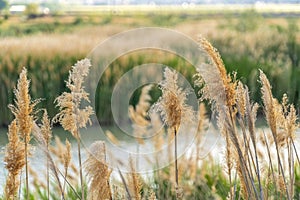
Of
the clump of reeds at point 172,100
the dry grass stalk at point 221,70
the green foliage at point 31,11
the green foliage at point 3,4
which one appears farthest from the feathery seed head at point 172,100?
the green foliage at point 3,4

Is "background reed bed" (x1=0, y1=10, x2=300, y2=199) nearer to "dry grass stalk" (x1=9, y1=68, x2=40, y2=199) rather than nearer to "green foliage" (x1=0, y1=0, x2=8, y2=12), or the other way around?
"dry grass stalk" (x1=9, y1=68, x2=40, y2=199)

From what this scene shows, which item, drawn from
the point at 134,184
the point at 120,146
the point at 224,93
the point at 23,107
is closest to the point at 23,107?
the point at 23,107

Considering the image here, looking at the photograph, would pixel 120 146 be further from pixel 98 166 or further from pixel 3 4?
pixel 3 4

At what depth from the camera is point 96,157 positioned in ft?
4.91

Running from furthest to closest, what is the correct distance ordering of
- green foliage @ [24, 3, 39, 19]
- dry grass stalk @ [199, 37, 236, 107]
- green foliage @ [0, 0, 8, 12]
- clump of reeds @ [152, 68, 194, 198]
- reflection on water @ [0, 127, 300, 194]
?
green foliage @ [0, 0, 8, 12], green foliage @ [24, 3, 39, 19], reflection on water @ [0, 127, 300, 194], clump of reeds @ [152, 68, 194, 198], dry grass stalk @ [199, 37, 236, 107]

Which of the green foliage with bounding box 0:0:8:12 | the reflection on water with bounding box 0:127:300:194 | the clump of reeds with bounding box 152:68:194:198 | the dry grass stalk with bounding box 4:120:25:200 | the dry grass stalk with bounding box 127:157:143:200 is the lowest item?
the dry grass stalk with bounding box 127:157:143:200

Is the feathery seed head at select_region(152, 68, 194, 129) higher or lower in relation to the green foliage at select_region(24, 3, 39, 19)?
→ lower

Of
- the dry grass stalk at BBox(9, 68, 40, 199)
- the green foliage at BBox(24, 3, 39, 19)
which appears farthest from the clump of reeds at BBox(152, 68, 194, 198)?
the green foliage at BBox(24, 3, 39, 19)

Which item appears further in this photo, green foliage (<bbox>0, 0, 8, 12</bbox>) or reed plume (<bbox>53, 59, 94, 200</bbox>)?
green foliage (<bbox>0, 0, 8, 12</bbox>)

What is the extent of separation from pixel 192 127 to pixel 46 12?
31.3 meters

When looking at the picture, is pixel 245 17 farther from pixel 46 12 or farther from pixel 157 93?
pixel 46 12

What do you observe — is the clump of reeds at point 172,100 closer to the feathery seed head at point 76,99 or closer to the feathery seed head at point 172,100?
the feathery seed head at point 172,100

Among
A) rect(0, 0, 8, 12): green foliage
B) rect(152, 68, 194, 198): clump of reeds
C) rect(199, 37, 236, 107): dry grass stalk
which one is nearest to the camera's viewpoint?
rect(199, 37, 236, 107): dry grass stalk

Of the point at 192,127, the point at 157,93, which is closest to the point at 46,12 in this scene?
the point at 157,93
